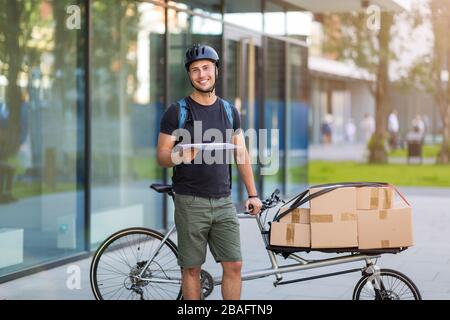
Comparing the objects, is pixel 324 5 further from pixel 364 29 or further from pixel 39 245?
pixel 364 29

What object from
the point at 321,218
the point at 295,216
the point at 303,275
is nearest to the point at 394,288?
the point at 321,218

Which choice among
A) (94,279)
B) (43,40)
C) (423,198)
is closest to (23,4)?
(43,40)

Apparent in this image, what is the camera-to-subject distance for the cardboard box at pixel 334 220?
17.0 feet

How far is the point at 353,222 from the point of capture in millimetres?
5172

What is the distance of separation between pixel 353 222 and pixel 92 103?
523 centimetres

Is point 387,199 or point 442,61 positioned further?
point 442,61

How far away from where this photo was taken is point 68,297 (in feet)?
21.8

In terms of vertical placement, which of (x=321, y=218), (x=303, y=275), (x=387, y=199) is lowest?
(x=303, y=275)

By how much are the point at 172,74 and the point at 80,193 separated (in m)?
2.46

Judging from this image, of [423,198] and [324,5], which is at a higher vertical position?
[324,5]

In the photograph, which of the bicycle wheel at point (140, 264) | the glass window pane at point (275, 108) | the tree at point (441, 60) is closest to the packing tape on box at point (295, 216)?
the bicycle wheel at point (140, 264)

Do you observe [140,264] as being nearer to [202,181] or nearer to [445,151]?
[202,181]

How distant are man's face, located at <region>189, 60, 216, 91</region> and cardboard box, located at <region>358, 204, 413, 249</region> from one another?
4.05 feet

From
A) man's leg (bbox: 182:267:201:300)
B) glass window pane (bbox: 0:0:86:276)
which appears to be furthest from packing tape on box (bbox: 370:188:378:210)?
glass window pane (bbox: 0:0:86:276)
